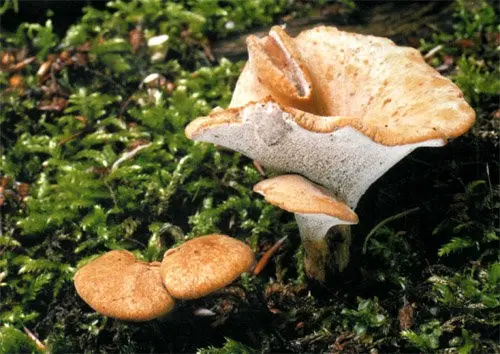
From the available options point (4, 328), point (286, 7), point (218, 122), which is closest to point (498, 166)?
point (218, 122)

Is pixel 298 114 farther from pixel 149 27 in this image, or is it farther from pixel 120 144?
pixel 149 27

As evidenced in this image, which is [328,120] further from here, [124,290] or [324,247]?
[124,290]

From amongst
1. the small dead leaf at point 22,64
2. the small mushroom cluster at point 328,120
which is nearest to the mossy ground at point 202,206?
the small dead leaf at point 22,64

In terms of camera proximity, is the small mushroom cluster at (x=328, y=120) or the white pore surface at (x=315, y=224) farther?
the white pore surface at (x=315, y=224)

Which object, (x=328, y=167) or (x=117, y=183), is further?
(x=117, y=183)

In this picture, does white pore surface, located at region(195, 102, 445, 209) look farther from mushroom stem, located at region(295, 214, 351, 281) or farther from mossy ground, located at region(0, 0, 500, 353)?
mossy ground, located at region(0, 0, 500, 353)

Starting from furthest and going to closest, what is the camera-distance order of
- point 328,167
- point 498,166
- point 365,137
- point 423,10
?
point 423,10, point 498,166, point 328,167, point 365,137

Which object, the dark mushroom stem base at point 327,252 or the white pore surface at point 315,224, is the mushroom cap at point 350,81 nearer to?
the white pore surface at point 315,224
